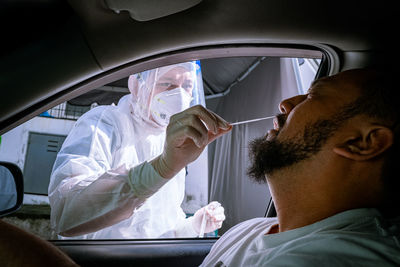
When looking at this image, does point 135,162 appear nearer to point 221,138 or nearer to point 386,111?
point 386,111

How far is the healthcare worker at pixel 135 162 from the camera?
131cm

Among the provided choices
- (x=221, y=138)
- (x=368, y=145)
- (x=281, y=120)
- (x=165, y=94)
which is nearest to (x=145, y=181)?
(x=281, y=120)

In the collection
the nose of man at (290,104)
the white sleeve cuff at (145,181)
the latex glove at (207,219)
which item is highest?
the nose of man at (290,104)

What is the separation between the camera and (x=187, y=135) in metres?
1.22

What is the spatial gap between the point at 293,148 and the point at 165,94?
3.52 ft

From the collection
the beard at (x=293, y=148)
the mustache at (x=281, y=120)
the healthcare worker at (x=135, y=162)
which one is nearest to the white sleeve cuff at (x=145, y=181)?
the healthcare worker at (x=135, y=162)

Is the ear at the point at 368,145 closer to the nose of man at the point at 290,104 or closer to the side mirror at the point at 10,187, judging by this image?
the nose of man at the point at 290,104

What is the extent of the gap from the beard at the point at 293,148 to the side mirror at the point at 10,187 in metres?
0.88

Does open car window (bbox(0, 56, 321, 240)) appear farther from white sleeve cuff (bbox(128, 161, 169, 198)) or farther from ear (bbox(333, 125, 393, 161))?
ear (bbox(333, 125, 393, 161))

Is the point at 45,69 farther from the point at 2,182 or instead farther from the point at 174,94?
the point at 174,94

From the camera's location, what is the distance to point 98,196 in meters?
1.32

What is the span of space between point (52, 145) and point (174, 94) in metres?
4.41

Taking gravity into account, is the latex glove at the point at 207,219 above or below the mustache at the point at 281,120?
below

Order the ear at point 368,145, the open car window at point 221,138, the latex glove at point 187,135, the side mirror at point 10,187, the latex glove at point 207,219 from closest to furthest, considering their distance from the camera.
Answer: the ear at point 368,145 → the side mirror at point 10,187 → the latex glove at point 187,135 → the latex glove at point 207,219 → the open car window at point 221,138
